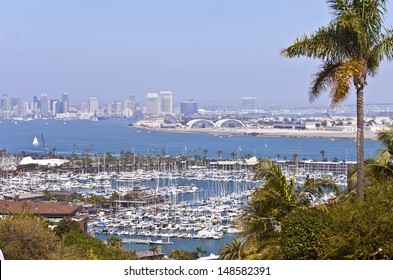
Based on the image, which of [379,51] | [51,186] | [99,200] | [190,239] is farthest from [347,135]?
[379,51]

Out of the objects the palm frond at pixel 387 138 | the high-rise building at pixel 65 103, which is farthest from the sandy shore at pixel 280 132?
the palm frond at pixel 387 138

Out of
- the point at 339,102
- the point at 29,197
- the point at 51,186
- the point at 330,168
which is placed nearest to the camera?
the point at 339,102

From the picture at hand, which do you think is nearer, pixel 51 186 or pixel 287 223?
pixel 287 223

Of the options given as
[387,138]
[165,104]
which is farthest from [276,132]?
[387,138]

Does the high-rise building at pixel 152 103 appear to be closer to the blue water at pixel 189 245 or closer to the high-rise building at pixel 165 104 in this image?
the high-rise building at pixel 165 104

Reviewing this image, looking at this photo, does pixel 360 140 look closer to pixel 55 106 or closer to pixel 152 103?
pixel 152 103

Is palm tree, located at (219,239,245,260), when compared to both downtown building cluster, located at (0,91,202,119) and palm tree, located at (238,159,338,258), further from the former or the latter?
downtown building cluster, located at (0,91,202,119)

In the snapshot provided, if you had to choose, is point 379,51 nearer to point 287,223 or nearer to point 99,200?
point 287,223
